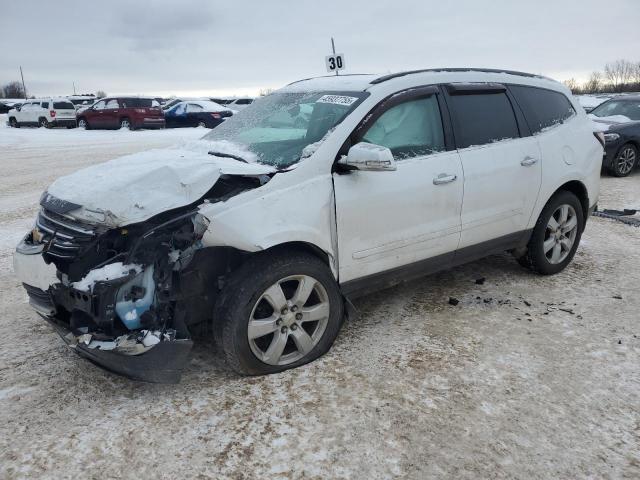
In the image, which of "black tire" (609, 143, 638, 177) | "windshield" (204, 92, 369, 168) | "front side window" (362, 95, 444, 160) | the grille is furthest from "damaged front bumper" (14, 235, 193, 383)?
"black tire" (609, 143, 638, 177)

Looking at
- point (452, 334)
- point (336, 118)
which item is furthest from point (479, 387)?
point (336, 118)

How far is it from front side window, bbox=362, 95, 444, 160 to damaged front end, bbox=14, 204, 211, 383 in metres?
1.37

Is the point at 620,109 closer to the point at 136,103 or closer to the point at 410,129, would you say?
the point at 410,129

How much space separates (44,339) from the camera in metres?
3.73

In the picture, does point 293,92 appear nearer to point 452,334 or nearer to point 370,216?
point 370,216

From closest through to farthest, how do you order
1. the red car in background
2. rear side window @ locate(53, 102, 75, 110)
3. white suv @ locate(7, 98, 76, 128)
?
the red car in background
white suv @ locate(7, 98, 76, 128)
rear side window @ locate(53, 102, 75, 110)

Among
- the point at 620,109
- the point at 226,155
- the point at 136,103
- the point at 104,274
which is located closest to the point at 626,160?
the point at 620,109

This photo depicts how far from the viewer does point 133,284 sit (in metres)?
2.87

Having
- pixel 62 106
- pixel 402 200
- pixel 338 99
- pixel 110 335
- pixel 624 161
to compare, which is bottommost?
pixel 624 161

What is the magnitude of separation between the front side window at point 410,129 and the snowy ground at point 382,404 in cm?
127

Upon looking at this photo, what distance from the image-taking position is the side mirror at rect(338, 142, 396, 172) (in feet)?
10.2

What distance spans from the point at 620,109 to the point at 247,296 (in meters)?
10.9

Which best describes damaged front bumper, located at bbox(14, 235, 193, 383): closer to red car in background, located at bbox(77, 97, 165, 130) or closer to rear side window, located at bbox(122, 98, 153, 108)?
red car in background, located at bbox(77, 97, 165, 130)

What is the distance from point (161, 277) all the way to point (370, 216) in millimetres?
1329
